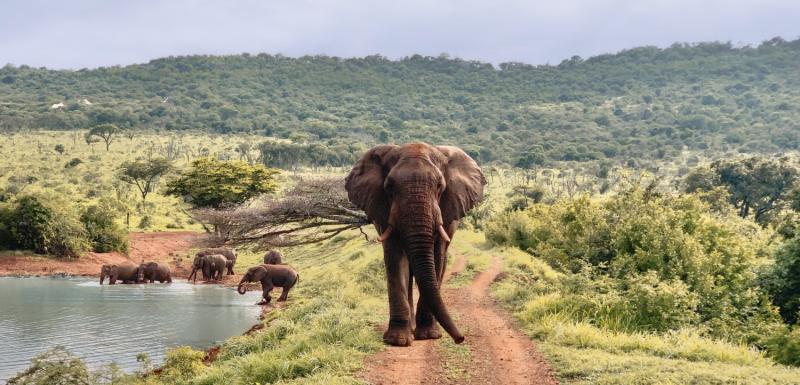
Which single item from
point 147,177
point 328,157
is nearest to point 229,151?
point 328,157

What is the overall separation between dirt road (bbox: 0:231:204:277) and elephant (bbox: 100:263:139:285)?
135 inches

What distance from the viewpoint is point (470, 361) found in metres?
10.6

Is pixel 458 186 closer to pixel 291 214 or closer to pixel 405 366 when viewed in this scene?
pixel 405 366

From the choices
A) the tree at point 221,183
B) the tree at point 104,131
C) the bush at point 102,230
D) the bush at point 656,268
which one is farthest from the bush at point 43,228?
the tree at point 104,131

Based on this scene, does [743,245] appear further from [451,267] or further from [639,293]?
[451,267]

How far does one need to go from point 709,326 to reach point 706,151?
135191mm

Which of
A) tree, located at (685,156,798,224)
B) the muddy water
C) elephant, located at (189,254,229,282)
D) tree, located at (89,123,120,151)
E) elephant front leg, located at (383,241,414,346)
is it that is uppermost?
tree, located at (89,123,120,151)

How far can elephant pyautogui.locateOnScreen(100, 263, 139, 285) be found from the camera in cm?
3716

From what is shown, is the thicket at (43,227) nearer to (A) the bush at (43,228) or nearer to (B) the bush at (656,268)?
(A) the bush at (43,228)

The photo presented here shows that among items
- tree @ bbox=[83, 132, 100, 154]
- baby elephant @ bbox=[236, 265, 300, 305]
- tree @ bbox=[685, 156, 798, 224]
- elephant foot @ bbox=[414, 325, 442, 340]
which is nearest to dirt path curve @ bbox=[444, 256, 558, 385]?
elephant foot @ bbox=[414, 325, 442, 340]

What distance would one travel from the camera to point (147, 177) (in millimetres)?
69312

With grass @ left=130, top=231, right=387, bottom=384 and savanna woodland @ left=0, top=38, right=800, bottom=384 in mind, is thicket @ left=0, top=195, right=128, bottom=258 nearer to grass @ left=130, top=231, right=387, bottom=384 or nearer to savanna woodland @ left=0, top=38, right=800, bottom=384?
savanna woodland @ left=0, top=38, right=800, bottom=384

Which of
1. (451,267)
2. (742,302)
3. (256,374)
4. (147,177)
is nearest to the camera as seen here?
(256,374)

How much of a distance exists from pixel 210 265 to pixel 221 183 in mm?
13275
